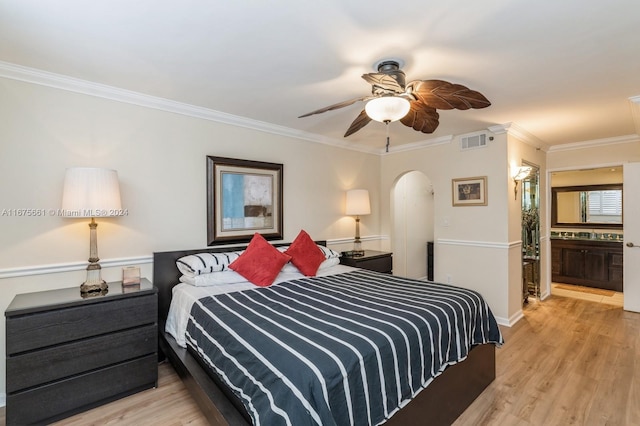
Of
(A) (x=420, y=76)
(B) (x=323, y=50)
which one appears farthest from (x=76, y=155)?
(A) (x=420, y=76)

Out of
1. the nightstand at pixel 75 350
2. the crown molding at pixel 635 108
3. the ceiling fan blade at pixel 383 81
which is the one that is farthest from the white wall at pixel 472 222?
the nightstand at pixel 75 350

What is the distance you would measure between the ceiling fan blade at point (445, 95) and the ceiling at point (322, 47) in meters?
0.24

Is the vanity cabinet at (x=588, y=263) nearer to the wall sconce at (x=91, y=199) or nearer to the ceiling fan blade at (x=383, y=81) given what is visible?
the ceiling fan blade at (x=383, y=81)

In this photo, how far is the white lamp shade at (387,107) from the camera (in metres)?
2.03

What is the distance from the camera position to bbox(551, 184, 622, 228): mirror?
5434 millimetres

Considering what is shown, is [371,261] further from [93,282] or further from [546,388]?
[93,282]

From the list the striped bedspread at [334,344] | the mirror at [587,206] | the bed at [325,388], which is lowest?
the bed at [325,388]

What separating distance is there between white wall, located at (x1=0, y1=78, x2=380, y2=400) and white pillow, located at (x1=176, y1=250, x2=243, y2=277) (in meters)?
0.26

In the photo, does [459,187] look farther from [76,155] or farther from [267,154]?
[76,155]

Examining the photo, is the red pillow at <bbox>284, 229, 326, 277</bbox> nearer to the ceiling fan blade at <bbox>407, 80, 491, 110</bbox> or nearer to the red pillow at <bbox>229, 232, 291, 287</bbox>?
the red pillow at <bbox>229, 232, 291, 287</bbox>

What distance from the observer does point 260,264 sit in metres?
2.92

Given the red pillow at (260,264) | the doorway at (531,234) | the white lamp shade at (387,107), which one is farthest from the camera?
Result: the doorway at (531,234)

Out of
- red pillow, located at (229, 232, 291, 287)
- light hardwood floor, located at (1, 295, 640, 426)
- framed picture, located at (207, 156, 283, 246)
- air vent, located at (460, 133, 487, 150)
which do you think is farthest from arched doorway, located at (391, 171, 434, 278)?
red pillow, located at (229, 232, 291, 287)

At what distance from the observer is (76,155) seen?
251cm
